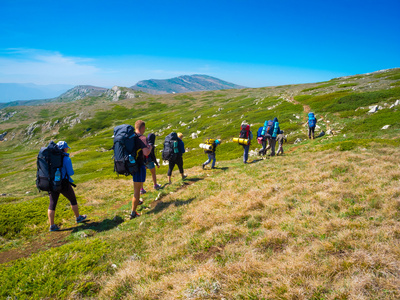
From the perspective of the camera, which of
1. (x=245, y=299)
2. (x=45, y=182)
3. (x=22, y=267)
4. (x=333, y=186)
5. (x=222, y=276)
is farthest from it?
(x=45, y=182)

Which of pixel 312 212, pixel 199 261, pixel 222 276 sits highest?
pixel 312 212

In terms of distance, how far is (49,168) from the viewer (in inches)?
327

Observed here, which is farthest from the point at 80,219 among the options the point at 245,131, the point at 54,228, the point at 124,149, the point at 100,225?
the point at 245,131

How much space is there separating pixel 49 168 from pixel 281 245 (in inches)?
359

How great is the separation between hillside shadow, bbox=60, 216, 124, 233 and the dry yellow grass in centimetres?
182

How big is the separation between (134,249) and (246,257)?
3.75 metres

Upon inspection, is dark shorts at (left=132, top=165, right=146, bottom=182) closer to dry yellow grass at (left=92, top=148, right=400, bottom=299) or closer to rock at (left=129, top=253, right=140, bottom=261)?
dry yellow grass at (left=92, top=148, right=400, bottom=299)

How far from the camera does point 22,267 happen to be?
561 centimetres

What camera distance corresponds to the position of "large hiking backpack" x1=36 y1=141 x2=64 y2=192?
26.8 feet

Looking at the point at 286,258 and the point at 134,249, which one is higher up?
the point at 286,258

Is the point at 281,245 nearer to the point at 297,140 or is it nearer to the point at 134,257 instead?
the point at 134,257

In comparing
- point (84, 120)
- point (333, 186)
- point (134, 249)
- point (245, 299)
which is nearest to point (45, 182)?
point (134, 249)

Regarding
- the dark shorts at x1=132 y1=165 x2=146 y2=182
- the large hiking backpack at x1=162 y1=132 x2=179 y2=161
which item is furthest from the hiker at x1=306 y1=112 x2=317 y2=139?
the dark shorts at x1=132 y1=165 x2=146 y2=182

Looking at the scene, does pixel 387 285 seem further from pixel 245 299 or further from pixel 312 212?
pixel 312 212
